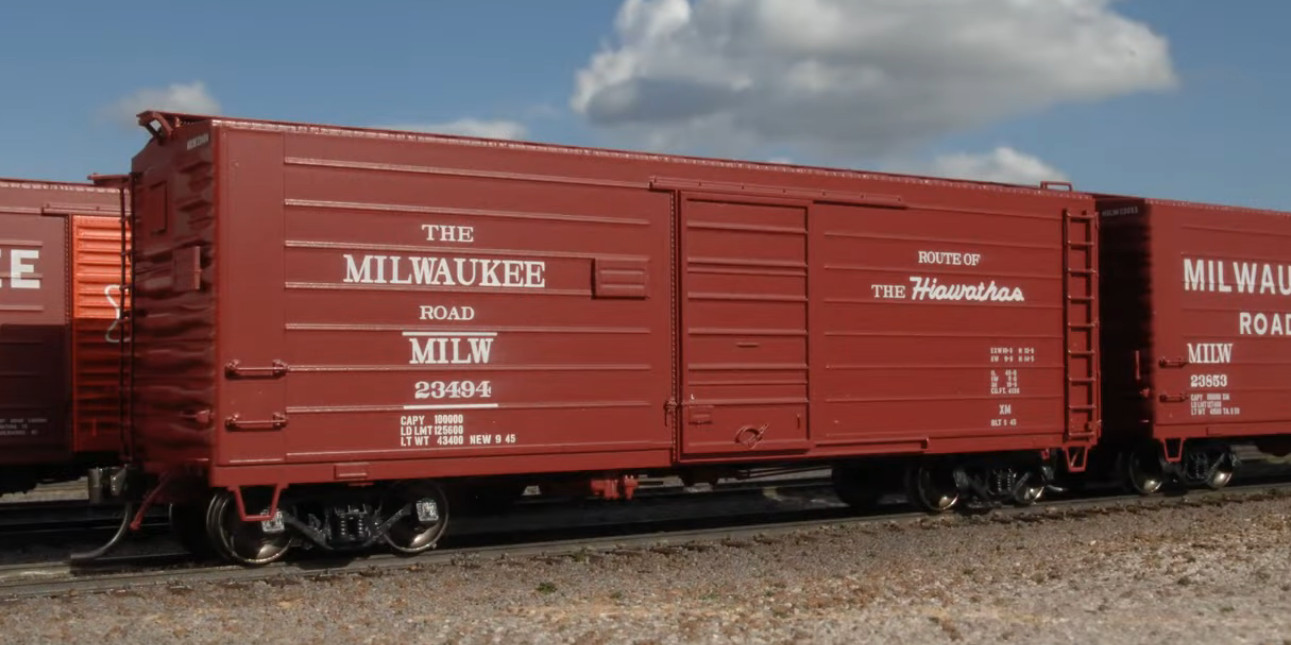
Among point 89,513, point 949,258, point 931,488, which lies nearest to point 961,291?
point 949,258

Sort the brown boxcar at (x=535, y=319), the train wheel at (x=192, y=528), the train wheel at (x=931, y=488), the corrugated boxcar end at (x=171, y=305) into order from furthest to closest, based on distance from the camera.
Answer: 1. the train wheel at (x=931, y=488)
2. the train wheel at (x=192, y=528)
3. the brown boxcar at (x=535, y=319)
4. the corrugated boxcar end at (x=171, y=305)

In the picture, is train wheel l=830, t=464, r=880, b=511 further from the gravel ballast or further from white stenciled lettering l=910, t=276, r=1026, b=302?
the gravel ballast

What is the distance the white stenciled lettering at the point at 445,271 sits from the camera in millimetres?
9539

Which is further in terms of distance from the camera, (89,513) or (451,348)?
(89,513)

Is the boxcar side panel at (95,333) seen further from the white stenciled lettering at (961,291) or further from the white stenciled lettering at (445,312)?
the white stenciled lettering at (961,291)

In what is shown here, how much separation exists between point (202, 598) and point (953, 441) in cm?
704

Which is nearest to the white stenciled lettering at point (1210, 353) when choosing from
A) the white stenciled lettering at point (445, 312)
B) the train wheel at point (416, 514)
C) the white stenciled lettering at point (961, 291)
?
the white stenciled lettering at point (961, 291)

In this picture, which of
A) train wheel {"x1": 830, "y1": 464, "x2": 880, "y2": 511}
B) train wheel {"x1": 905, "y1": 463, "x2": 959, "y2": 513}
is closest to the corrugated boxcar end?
train wheel {"x1": 830, "y1": 464, "x2": 880, "y2": 511}

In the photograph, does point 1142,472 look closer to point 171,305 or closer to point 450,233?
point 450,233

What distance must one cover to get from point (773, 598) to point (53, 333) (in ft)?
25.2

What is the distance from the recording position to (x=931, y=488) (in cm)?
1276

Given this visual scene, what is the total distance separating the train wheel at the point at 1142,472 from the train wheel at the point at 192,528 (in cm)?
980

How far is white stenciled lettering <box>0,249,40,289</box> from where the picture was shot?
11.9 m

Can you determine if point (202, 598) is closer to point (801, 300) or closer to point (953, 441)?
point (801, 300)
